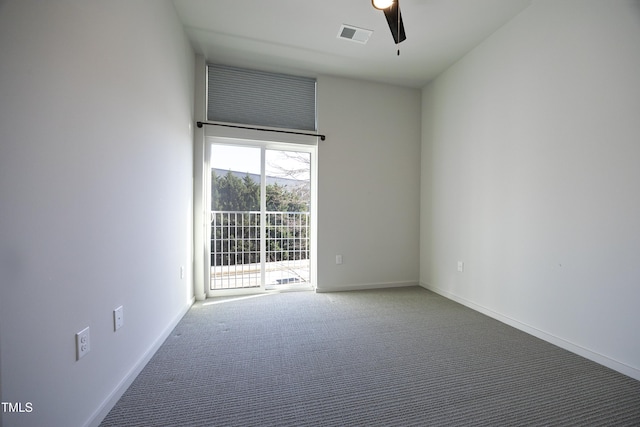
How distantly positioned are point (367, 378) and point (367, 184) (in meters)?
2.45

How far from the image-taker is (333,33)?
255 cm

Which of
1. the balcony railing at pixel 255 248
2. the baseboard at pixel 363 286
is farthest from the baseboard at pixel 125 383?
the baseboard at pixel 363 286

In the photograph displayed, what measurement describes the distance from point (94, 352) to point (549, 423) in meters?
2.29

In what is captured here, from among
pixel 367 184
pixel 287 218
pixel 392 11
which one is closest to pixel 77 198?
pixel 392 11

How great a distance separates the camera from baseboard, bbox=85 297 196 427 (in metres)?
1.21

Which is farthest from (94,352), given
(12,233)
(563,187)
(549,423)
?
(563,187)

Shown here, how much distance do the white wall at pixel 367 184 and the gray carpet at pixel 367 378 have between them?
105 centimetres

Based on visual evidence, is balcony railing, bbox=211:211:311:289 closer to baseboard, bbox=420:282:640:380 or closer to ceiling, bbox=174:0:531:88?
ceiling, bbox=174:0:531:88

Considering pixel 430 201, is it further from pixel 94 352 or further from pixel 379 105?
pixel 94 352

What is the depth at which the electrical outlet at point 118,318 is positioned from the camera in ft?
4.50

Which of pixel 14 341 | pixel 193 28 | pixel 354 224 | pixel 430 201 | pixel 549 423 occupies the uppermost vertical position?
pixel 193 28

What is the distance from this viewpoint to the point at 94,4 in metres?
1.21

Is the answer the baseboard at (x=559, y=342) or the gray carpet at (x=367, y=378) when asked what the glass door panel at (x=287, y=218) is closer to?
the gray carpet at (x=367, y=378)

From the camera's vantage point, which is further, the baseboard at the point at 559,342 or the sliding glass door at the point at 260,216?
the sliding glass door at the point at 260,216
